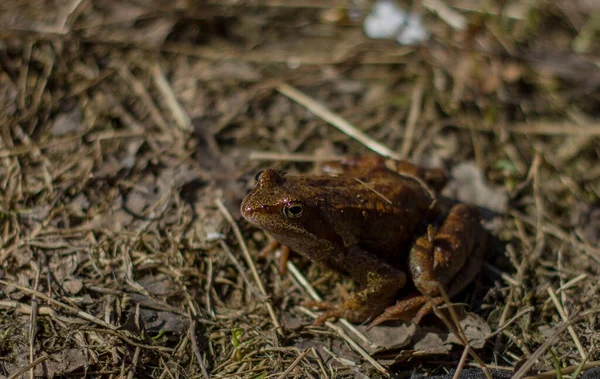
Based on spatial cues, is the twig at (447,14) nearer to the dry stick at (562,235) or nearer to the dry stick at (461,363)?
the dry stick at (562,235)

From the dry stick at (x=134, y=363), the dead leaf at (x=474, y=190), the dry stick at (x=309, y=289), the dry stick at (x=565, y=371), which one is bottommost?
the dry stick at (x=309, y=289)

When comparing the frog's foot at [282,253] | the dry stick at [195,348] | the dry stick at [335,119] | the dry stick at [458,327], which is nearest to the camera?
the dry stick at [458,327]

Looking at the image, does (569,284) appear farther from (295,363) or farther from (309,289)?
(295,363)

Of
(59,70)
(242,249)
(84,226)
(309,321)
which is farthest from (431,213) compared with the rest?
(59,70)

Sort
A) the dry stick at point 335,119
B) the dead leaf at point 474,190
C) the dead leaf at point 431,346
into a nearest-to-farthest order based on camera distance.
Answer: the dead leaf at point 431,346, the dead leaf at point 474,190, the dry stick at point 335,119

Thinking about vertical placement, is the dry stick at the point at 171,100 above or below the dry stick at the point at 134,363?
above

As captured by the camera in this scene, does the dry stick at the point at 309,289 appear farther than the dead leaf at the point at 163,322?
Yes

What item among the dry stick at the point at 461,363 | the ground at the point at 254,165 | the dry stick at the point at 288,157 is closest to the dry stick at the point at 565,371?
the ground at the point at 254,165

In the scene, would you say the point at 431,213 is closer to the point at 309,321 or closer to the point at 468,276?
the point at 468,276
